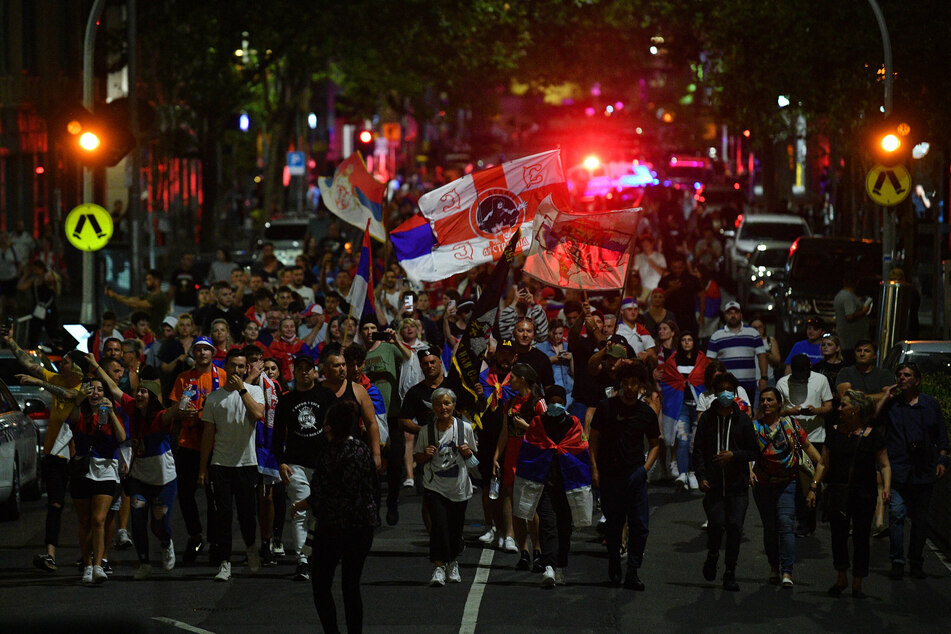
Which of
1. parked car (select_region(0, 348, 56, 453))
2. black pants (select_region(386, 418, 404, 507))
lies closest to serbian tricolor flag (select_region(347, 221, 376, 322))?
black pants (select_region(386, 418, 404, 507))

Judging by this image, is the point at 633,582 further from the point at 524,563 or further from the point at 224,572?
the point at 224,572

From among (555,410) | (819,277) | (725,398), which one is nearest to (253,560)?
(555,410)

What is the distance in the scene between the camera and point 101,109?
73.4ft

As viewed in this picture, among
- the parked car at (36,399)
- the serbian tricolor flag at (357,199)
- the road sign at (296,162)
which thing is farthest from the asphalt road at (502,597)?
the road sign at (296,162)

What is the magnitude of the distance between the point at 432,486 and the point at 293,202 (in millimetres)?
58541

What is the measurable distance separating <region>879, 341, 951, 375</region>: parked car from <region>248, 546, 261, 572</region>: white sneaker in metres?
6.51

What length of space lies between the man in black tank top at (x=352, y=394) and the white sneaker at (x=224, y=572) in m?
1.31

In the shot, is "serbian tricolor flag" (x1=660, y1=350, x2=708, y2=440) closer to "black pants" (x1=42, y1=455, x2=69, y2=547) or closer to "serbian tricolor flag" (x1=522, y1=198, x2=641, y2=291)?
"serbian tricolor flag" (x1=522, y1=198, x2=641, y2=291)

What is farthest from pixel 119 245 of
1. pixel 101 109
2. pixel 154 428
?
pixel 154 428

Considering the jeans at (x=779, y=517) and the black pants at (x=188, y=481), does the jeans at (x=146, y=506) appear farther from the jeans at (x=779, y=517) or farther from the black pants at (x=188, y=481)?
the jeans at (x=779, y=517)

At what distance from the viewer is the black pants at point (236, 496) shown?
12055 millimetres

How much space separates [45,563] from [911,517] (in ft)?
21.1

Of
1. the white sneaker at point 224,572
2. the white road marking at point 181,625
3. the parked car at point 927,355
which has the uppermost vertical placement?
the parked car at point 927,355

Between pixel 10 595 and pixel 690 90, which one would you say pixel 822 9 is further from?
pixel 690 90
